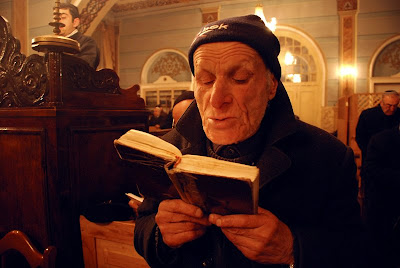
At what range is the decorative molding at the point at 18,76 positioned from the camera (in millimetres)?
1757

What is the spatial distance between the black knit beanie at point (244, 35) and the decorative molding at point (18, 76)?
125 cm

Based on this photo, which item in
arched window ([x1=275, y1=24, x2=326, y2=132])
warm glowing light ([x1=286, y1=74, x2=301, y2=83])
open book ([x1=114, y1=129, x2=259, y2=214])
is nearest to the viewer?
open book ([x1=114, y1=129, x2=259, y2=214])

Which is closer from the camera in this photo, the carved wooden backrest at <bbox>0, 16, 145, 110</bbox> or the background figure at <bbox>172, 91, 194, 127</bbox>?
the carved wooden backrest at <bbox>0, 16, 145, 110</bbox>

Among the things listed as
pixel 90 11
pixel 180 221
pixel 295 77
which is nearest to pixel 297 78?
pixel 295 77

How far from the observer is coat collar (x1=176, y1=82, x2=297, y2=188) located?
864 millimetres

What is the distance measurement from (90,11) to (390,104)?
519cm

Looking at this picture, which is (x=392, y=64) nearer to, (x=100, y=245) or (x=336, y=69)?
(x=336, y=69)

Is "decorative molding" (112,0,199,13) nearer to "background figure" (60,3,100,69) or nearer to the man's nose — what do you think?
"background figure" (60,3,100,69)

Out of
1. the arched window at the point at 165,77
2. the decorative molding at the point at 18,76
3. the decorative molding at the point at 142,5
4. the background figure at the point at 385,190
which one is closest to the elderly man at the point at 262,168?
the decorative molding at the point at 18,76

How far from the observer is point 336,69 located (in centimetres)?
850

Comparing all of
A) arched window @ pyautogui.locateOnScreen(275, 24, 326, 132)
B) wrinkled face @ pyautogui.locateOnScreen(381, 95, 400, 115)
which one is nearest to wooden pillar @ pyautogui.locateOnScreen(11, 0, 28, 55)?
wrinkled face @ pyautogui.locateOnScreen(381, 95, 400, 115)

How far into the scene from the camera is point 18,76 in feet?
6.08

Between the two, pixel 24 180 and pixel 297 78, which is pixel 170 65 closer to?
pixel 297 78

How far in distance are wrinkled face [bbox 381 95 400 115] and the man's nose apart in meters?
4.61
